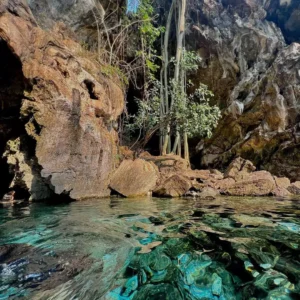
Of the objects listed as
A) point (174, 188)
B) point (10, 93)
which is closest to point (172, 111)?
point (174, 188)

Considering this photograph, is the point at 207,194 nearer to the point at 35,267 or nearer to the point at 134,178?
the point at 134,178

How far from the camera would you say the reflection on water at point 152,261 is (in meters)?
1.59

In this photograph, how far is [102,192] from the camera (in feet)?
23.1

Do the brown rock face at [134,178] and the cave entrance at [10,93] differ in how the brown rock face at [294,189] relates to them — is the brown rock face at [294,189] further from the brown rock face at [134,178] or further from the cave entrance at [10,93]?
the cave entrance at [10,93]

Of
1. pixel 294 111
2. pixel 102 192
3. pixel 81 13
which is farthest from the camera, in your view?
pixel 294 111

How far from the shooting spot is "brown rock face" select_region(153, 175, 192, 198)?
7270 mm

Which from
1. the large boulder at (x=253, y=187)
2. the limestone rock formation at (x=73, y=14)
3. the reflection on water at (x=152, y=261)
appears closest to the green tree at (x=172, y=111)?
the limestone rock formation at (x=73, y=14)

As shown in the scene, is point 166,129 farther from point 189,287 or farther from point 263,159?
point 189,287

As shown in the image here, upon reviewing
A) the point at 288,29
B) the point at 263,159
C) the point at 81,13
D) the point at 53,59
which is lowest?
the point at 263,159

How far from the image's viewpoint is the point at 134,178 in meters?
7.54

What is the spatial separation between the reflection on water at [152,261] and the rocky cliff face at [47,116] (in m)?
3.07

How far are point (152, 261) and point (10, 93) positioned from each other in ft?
21.8

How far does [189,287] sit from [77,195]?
5110 mm

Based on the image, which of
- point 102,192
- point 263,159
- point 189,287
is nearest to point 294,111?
point 263,159
